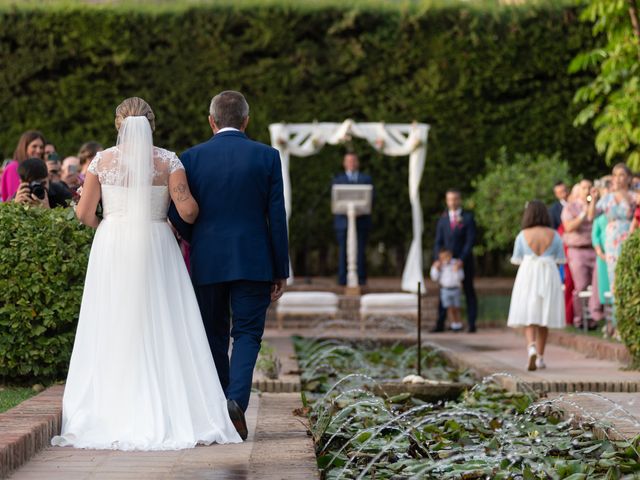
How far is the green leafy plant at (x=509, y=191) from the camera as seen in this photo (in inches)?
822

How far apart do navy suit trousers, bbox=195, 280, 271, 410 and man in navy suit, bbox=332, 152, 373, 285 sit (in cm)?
1207

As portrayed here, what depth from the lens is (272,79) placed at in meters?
21.8

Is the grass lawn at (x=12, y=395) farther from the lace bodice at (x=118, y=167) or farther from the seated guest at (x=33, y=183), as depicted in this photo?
the seated guest at (x=33, y=183)

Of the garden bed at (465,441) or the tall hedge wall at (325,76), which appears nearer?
the garden bed at (465,441)

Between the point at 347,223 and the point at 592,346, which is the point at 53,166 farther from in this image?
the point at 347,223

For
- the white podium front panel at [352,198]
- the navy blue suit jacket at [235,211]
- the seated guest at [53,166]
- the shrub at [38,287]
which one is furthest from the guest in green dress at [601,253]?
the navy blue suit jacket at [235,211]

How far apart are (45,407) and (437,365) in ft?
22.5

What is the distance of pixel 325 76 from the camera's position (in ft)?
72.0

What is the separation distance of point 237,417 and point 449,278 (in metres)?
10.5

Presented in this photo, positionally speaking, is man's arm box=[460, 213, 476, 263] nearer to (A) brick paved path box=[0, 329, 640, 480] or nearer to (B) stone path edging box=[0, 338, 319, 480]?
(A) brick paved path box=[0, 329, 640, 480]

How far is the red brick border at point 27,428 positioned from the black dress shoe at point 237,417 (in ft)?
2.96

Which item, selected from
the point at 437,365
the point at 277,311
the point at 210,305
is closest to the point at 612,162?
→ the point at 277,311

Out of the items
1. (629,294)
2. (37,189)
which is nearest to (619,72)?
(629,294)

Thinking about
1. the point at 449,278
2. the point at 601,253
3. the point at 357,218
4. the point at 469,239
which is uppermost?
the point at 357,218
